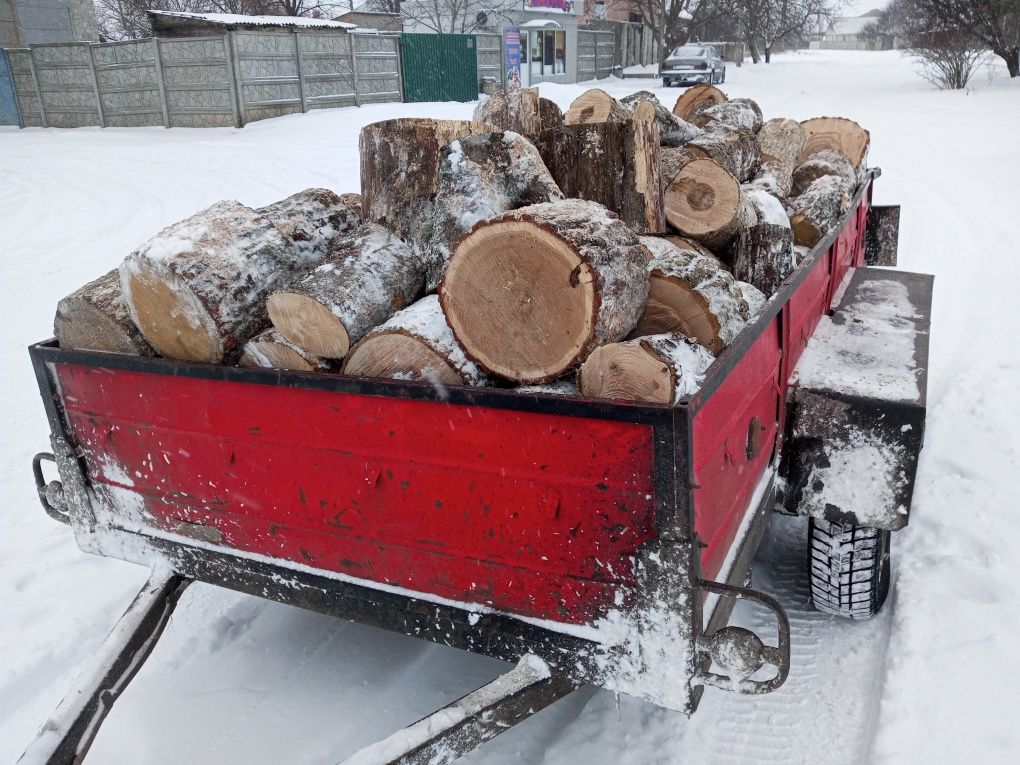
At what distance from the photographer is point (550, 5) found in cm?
2603

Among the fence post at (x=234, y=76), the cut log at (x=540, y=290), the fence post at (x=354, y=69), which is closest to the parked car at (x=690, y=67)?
the fence post at (x=354, y=69)

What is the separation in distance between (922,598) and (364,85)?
1757 centimetres

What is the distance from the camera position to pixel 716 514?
77.5 inches

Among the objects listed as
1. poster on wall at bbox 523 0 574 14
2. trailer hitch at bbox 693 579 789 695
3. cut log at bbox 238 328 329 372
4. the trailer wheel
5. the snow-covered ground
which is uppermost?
poster on wall at bbox 523 0 574 14

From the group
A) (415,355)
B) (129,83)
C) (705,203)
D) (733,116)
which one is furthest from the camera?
(129,83)

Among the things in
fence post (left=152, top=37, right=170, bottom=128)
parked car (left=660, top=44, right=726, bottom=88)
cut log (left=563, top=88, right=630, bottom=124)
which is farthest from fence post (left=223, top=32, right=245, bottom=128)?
parked car (left=660, top=44, right=726, bottom=88)

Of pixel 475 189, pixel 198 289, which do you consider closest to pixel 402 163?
pixel 475 189

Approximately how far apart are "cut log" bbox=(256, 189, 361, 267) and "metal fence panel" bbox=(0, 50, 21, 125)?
21825 millimetres

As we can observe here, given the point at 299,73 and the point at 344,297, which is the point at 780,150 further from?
the point at 299,73

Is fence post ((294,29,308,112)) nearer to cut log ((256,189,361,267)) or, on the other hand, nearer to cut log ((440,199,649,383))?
cut log ((256,189,361,267))

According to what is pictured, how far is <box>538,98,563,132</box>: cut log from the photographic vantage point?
3.52 meters

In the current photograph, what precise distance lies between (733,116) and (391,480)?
3426 mm

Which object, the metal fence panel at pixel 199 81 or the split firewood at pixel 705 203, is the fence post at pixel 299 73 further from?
the split firewood at pixel 705 203

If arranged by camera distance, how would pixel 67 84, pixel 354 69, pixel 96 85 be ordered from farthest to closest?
pixel 67 84 → pixel 96 85 → pixel 354 69
